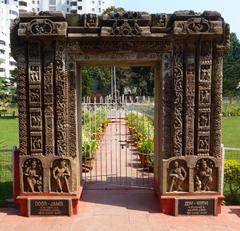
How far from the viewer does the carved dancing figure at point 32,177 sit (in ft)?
20.0

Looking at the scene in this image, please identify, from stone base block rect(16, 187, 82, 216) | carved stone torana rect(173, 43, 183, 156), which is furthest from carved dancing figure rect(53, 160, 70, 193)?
carved stone torana rect(173, 43, 183, 156)

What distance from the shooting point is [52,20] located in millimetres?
5777

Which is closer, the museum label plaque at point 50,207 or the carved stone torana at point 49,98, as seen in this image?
the carved stone torana at point 49,98

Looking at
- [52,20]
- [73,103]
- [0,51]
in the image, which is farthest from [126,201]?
[0,51]

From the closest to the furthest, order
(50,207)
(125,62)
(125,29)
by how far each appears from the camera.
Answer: (125,29) < (50,207) < (125,62)

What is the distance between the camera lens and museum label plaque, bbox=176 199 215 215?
6.06 metres

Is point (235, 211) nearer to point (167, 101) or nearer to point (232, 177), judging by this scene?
point (232, 177)

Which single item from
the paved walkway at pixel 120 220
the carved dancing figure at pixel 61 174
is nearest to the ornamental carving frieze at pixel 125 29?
the carved dancing figure at pixel 61 174

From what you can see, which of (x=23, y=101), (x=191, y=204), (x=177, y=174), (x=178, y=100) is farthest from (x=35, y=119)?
(x=191, y=204)

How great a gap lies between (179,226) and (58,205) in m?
2.19

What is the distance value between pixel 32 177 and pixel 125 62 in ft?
9.02

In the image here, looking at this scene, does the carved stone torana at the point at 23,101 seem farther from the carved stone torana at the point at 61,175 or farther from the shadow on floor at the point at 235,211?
the shadow on floor at the point at 235,211

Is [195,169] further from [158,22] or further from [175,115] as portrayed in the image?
[158,22]

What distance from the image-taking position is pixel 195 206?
608cm
